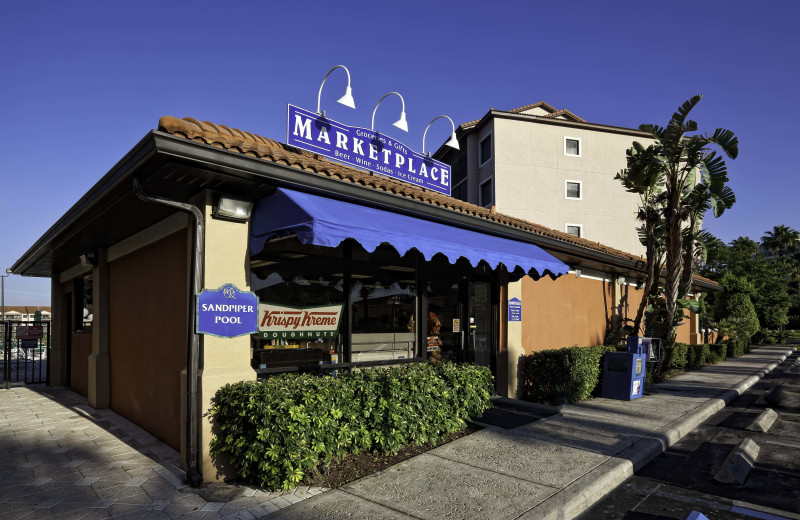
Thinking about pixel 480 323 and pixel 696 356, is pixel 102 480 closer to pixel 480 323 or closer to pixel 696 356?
pixel 480 323

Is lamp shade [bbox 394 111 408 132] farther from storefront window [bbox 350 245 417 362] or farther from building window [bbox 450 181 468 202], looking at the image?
building window [bbox 450 181 468 202]

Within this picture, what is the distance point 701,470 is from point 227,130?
712 cm

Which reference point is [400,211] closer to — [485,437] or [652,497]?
[485,437]

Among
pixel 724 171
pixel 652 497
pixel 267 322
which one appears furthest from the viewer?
pixel 724 171

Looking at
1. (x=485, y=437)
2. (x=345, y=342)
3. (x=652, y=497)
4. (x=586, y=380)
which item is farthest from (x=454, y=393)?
(x=586, y=380)

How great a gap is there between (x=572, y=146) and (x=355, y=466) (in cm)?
2984

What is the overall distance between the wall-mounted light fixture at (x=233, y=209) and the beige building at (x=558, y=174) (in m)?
25.0

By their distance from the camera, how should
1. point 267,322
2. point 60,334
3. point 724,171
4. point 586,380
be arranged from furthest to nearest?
point 60,334 → point 724,171 → point 586,380 → point 267,322

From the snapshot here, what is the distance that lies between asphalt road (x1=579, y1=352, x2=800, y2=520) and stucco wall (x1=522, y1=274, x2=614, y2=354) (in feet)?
11.9

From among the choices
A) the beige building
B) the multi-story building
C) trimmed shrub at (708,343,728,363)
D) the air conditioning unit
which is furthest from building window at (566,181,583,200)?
the multi-story building

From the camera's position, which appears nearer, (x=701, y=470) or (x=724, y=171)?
(x=701, y=470)

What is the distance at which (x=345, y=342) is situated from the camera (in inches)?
277

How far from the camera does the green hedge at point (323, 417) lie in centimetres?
474

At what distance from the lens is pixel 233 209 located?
18.6 ft
